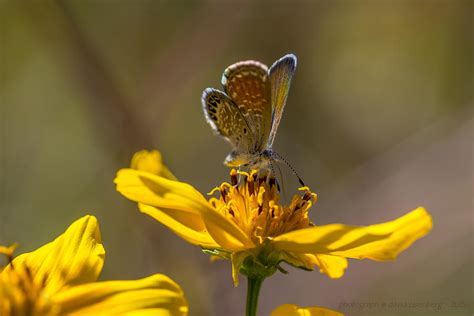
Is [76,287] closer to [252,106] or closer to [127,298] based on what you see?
[127,298]

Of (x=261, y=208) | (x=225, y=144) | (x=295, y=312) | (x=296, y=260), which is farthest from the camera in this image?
(x=225, y=144)

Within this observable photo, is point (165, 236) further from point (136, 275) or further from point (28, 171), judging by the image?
point (28, 171)

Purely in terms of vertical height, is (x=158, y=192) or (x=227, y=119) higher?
(x=227, y=119)

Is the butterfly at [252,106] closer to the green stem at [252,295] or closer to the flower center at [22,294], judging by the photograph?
the green stem at [252,295]

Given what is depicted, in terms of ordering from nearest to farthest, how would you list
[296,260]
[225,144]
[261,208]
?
1. [296,260]
2. [261,208]
3. [225,144]

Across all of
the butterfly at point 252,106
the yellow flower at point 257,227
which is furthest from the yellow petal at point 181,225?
the butterfly at point 252,106

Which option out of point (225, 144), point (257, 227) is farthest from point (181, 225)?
point (225, 144)

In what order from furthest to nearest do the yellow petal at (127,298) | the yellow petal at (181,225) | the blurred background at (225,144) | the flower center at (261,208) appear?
the blurred background at (225,144), the flower center at (261,208), the yellow petal at (181,225), the yellow petal at (127,298)
